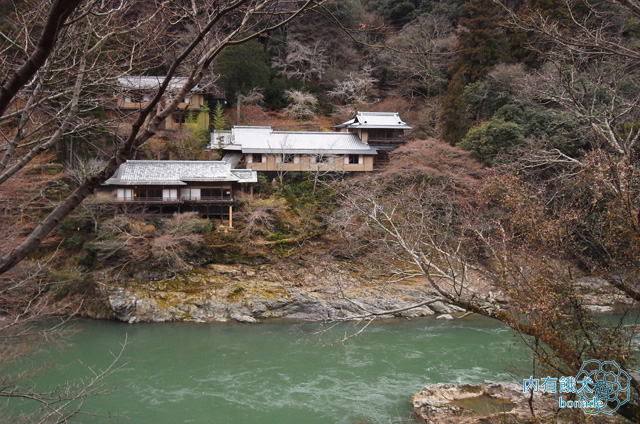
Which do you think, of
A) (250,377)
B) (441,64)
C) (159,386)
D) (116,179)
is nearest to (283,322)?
(250,377)

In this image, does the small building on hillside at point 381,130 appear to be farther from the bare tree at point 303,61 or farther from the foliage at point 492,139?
the bare tree at point 303,61

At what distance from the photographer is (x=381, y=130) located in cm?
2245

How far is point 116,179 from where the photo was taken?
16922 millimetres

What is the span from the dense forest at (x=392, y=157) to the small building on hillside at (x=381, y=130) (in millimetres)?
1117

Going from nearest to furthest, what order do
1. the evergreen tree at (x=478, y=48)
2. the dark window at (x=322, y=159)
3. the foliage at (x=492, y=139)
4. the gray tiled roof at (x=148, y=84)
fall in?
the gray tiled roof at (x=148, y=84) → the foliage at (x=492, y=139) → the dark window at (x=322, y=159) → the evergreen tree at (x=478, y=48)

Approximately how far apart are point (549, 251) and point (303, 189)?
50.3 ft

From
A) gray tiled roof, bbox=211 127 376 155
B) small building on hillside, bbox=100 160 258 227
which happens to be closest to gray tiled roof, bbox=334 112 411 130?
gray tiled roof, bbox=211 127 376 155

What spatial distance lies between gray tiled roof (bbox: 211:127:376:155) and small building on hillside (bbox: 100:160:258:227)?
7.92 ft

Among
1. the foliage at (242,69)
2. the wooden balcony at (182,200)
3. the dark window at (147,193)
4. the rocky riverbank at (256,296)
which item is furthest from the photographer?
the foliage at (242,69)

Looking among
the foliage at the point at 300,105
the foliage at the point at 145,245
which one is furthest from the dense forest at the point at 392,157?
the foliage at the point at 300,105

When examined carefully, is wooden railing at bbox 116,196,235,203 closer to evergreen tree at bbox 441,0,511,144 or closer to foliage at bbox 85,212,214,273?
foliage at bbox 85,212,214,273

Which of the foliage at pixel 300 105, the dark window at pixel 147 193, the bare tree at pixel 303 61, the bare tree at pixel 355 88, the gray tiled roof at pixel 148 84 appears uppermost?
the bare tree at pixel 303 61

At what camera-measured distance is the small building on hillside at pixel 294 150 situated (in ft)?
66.9

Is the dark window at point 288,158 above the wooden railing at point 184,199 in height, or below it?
above
